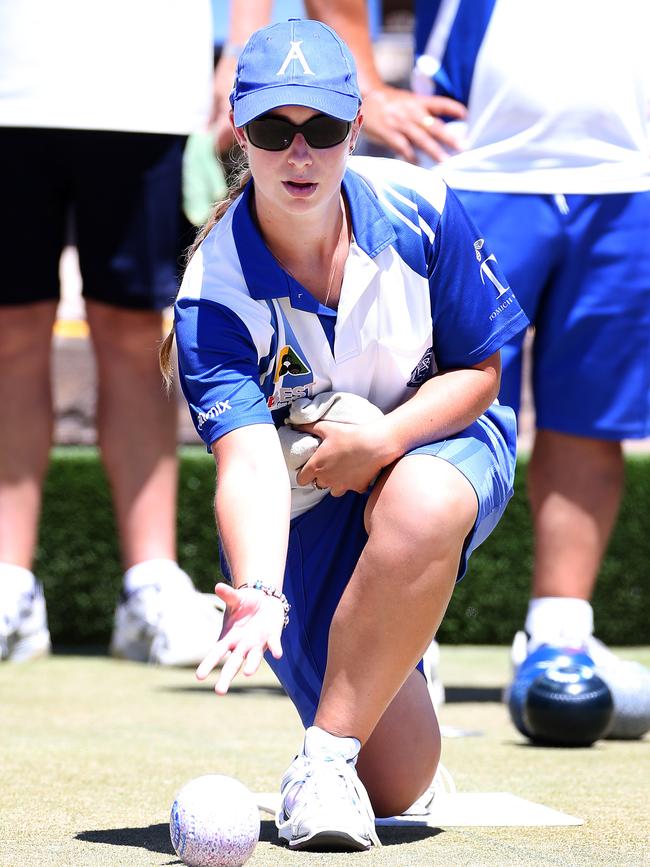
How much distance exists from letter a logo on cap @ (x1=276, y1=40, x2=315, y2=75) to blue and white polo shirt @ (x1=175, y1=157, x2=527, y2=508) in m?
0.29

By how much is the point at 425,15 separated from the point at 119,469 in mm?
1620

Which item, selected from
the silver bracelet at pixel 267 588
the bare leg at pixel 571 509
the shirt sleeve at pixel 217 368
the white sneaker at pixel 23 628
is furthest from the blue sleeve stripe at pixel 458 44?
the silver bracelet at pixel 267 588

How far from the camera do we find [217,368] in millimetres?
2564

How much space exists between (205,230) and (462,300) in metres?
0.47

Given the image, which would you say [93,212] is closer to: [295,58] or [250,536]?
[295,58]

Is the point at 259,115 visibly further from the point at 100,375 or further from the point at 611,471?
the point at 100,375

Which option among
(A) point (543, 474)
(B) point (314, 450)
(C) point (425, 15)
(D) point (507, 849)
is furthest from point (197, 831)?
(C) point (425, 15)

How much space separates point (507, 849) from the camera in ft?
7.67

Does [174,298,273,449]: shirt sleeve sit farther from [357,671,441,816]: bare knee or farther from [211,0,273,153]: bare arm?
[211,0,273,153]: bare arm

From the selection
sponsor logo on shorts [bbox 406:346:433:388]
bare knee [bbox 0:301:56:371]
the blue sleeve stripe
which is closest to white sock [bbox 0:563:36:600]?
bare knee [bbox 0:301:56:371]

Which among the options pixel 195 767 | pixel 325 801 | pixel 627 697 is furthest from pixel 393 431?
pixel 627 697

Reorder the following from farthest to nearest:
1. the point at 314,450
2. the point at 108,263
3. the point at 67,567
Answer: the point at 67,567 → the point at 108,263 → the point at 314,450

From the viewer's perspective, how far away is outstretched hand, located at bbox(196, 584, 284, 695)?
7.21 ft

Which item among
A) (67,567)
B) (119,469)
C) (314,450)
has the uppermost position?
(314,450)
